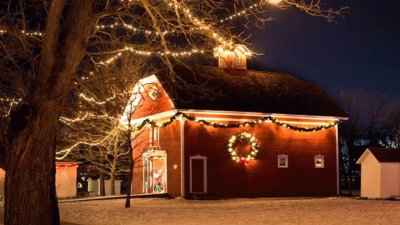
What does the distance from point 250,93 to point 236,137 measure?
125 inches

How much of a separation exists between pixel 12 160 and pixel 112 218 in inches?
373

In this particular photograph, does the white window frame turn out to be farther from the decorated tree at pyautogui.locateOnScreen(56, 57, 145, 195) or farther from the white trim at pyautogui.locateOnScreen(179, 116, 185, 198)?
the decorated tree at pyautogui.locateOnScreen(56, 57, 145, 195)

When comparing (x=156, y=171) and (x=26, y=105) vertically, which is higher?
(x=26, y=105)

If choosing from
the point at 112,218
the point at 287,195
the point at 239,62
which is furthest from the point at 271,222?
the point at 239,62

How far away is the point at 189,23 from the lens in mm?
12773

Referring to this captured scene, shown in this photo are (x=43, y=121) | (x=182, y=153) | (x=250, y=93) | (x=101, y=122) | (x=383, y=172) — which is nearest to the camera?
(x=43, y=121)

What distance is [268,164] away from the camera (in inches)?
1387

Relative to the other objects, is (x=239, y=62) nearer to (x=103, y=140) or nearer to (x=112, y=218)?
(x=103, y=140)

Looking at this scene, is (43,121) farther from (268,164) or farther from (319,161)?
(319,161)

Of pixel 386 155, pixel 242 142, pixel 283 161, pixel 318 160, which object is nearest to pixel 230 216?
pixel 242 142

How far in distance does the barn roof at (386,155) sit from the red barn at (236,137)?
520 cm

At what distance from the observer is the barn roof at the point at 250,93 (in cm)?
3372

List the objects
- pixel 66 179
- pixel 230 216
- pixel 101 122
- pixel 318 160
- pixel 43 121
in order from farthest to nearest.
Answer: pixel 318 160
pixel 101 122
pixel 66 179
pixel 230 216
pixel 43 121

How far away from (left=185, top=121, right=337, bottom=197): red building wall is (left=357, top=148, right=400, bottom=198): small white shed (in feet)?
15.5
